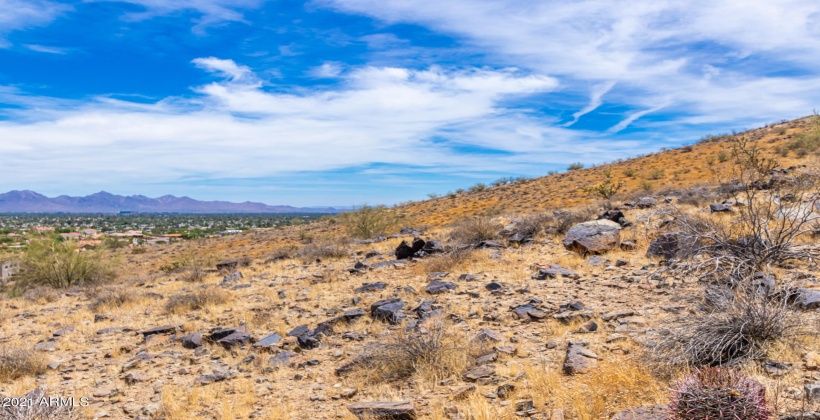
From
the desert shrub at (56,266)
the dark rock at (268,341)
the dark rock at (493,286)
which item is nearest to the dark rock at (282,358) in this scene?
the dark rock at (268,341)

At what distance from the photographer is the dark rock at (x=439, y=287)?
32.6 feet

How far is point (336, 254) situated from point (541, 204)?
19268 millimetres

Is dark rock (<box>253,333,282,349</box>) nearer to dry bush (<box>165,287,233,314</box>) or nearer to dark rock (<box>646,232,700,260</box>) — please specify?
dry bush (<box>165,287,233,314</box>)

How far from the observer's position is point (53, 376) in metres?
7.52

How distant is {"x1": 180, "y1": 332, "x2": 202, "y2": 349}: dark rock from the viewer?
28.1ft

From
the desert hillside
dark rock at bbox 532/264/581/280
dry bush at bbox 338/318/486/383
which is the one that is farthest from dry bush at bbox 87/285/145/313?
dark rock at bbox 532/264/581/280

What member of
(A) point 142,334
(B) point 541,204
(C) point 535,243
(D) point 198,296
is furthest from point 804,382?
(B) point 541,204

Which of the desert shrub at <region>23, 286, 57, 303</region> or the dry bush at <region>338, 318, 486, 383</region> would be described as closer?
the dry bush at <region>338, 318, 486, 383</region>

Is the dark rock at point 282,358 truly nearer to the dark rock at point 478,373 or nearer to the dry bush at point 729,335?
the dark rock at point 478,373

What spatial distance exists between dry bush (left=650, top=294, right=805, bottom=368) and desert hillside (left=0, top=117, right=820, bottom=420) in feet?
0.07

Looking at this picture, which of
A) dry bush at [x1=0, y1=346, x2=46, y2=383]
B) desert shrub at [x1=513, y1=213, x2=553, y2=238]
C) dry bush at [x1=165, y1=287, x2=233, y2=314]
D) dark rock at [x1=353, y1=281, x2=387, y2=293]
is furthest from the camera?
desert shrub at [x1=513, y1=213, x2=553, y2=238]

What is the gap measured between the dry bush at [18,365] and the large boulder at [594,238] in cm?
1107

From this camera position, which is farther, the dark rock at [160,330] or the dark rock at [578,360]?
the dark rock at [160,330]

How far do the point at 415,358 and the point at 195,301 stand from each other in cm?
730
